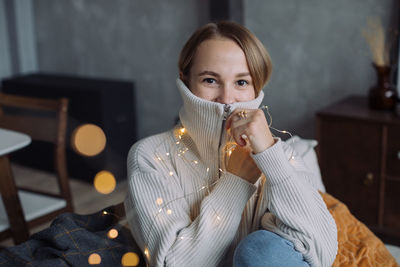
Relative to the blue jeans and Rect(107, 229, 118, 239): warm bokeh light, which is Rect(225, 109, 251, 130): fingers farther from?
Rect(107, 229, 118, 239): warm bokeh light

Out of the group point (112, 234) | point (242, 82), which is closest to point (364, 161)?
point (242, 82)

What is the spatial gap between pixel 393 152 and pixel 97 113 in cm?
181

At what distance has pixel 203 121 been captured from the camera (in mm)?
1282

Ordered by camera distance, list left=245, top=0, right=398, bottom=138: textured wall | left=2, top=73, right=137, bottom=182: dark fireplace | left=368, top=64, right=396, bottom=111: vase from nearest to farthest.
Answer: left=368, top=64, right=396, bottom=111: vase < left=245, top=0, right=398, bottom=138: textured wall < left=2, top=73, right=137, bottom=182: dark fireplace

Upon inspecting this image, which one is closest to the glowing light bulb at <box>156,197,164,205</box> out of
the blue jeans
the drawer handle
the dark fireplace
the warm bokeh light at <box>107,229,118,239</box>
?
the warm bokeh light at <box>107,229,118,239</box>

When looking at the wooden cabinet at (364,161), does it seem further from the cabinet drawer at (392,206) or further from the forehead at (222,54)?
the forehead at (222,54)

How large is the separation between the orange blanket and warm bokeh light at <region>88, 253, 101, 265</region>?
587 mm

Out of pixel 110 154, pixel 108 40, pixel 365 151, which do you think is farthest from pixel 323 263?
pixel 108 40

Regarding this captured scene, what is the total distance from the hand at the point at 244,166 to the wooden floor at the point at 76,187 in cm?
170

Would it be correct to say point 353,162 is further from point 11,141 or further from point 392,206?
point 11,141

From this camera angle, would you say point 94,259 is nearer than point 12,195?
Yes

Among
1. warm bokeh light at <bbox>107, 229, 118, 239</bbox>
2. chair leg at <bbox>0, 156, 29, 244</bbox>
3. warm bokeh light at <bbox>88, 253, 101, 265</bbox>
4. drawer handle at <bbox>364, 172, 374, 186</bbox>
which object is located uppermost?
warm bokeh light at <bbox>107, 229, 118, 239</bbox>

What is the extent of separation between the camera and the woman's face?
1.26m

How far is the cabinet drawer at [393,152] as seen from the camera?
2289 millimetres
